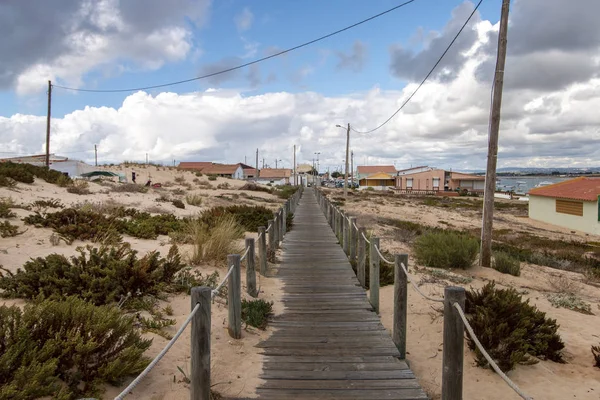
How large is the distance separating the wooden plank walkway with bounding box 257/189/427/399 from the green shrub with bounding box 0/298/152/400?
1.35 metres

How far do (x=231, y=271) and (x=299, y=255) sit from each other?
5.91 m

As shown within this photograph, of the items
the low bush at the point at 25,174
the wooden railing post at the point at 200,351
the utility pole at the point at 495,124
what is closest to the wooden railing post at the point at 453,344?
the wooden railing post at the point at 200,351

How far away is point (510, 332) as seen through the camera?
16.1 feet

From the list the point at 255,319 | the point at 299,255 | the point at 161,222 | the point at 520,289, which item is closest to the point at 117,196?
the point at 161,222

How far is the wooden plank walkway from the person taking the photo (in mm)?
3752

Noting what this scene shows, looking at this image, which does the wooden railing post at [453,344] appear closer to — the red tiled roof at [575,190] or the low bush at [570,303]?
the low bush at [570,303]

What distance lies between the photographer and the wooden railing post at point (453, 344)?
3.04 m

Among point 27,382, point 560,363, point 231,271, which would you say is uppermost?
point 231,271

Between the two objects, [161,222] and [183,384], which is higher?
[161,222]

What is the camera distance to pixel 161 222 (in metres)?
11.8

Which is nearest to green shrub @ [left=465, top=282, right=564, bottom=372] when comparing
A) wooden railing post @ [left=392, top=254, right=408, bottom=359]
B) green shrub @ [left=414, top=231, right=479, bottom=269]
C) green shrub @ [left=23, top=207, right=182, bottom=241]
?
wooden railing post @ [left=392, top=254, right=408, bottom=359]

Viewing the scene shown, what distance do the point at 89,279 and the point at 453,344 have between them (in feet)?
15.0

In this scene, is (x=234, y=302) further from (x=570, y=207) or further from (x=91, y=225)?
(x=570, y=207)

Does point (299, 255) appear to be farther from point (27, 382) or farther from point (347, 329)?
point (27, 382)
